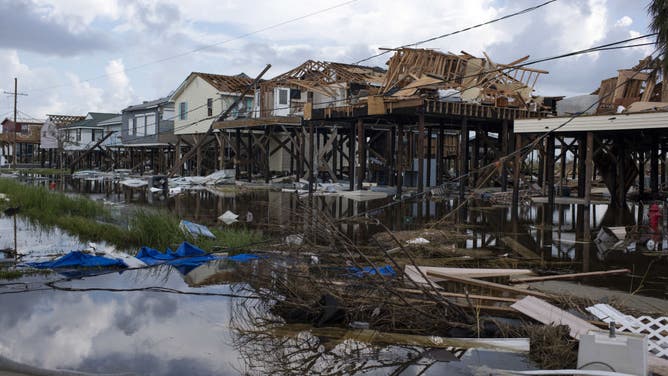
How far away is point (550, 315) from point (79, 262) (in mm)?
8369

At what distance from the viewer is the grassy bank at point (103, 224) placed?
1377 centimetres

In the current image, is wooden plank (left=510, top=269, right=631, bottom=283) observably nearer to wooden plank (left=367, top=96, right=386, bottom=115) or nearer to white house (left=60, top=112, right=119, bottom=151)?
wooden plank (left=367, top=96, right=386, bottom=115)

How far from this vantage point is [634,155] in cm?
2691

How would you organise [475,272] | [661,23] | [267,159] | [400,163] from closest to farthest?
1. [475,272]
2. [661,23]
3. [400,163]
4. [267,159]

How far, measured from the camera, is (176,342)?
7.62 metres

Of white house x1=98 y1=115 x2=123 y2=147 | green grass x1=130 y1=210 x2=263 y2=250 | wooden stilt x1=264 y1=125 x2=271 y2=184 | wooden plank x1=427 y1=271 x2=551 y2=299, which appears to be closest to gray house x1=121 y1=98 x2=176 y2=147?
white house x1=98 y1=115 x2=123 y2=147

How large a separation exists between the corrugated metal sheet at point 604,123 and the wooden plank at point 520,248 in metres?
5.91

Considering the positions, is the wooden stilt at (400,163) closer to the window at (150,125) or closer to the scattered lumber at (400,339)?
the scattered lumber at (400,339)

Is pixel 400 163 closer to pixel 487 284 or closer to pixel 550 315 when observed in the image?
pixel 487 284

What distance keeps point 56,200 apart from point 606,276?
56.8 feet

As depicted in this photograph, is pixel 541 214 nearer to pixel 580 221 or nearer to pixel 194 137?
pixel 580 221

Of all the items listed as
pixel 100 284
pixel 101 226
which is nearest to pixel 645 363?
pixel 100 284

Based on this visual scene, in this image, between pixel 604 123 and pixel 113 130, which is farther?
pixel 113 130

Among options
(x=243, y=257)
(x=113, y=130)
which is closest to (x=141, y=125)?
(x=113, y=130)
